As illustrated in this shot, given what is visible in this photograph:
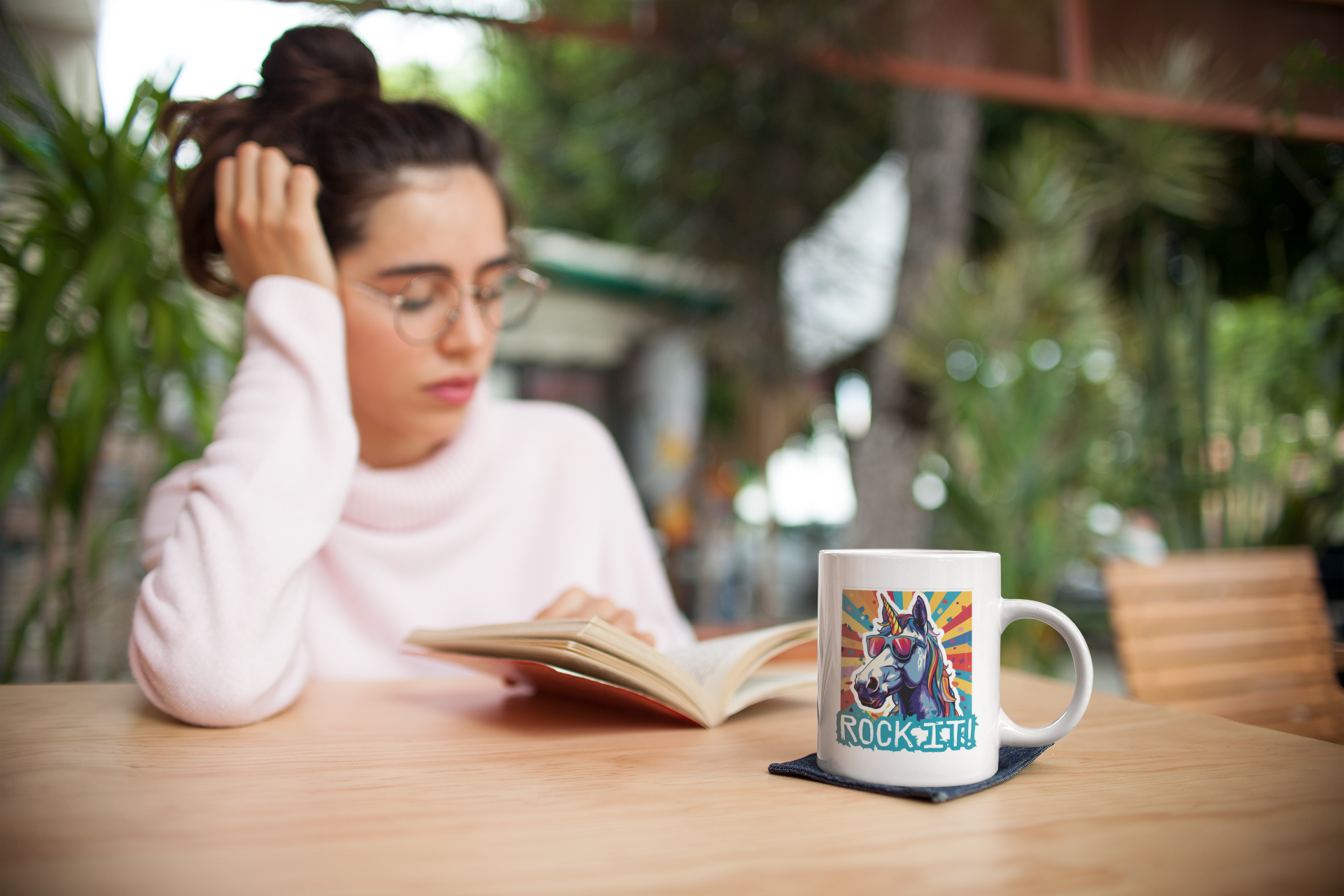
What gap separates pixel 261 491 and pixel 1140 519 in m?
4.29

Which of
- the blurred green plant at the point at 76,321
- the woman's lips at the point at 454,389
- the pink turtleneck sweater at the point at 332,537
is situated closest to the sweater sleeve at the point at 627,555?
the pink turtleneck sweater at the point at 332,537

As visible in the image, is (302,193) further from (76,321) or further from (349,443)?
(76,321)

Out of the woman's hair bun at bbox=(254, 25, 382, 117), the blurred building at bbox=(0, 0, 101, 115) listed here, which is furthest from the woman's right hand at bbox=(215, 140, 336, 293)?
the blurred building at bbox=(0, 0, 101, 115)

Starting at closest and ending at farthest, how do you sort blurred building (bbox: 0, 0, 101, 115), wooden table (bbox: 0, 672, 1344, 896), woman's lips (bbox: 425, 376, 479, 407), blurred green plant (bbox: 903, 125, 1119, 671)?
wooden table (bbox: 0, 672, 1344, 896) < woman's lips (bbox: 425, 376, 479, 407) < blurred building (bbox: 0, 0, 101, 115) < blurred green plant (bbox: 903, 125, 1119, 671)

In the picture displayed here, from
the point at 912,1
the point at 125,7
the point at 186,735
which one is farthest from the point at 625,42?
the point at 186,735

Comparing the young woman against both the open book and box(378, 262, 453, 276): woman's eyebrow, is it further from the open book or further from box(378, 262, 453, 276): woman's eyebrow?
the open book

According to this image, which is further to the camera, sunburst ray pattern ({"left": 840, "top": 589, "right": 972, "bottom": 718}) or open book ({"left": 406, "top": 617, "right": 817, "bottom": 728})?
open book ({"left": 406, "top": 617, "right": 817, "bottom": 728})

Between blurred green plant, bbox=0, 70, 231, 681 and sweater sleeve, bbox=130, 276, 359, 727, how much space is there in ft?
2.38

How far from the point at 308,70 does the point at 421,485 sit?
23.5 inches

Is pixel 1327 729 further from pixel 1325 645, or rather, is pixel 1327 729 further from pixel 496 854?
pixel 496 854

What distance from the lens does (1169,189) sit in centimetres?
351

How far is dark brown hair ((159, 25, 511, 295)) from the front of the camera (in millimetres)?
1124

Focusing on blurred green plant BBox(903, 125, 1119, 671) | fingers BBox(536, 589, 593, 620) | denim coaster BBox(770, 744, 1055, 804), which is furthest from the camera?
blurred green plant BBox(903, 125, 1119, 671)

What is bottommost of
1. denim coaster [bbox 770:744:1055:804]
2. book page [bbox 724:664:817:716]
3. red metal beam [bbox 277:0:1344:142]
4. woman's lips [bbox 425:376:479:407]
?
denim coaster [bbox 770:744:1055:804]
